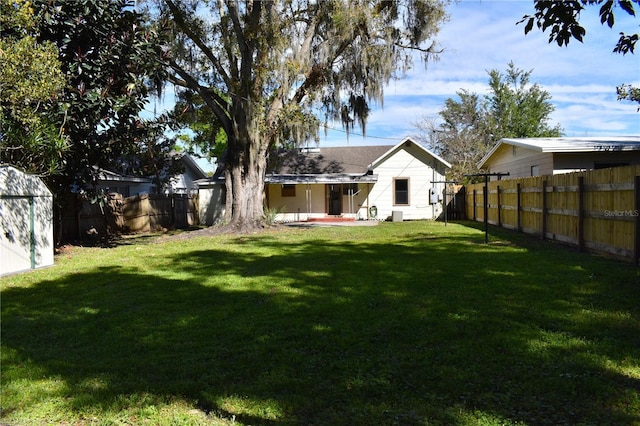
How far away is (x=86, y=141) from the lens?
11.9 m

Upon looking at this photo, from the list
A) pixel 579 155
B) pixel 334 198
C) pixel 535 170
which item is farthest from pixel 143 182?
pixel 579 155

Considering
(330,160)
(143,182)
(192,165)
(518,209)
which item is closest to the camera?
(518,209)

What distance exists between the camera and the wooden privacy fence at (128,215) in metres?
14.9

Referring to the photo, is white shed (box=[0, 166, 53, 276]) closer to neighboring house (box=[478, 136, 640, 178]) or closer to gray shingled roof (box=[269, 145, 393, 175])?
neighboring house (box=[478, 136, 640, 178])

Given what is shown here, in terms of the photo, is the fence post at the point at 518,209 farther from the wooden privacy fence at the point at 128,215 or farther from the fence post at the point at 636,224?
the wooden privacy fence at the point at 128,215

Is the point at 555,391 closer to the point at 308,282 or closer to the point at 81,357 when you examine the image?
the point at 81,357

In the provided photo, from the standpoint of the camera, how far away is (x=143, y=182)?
2359 cm

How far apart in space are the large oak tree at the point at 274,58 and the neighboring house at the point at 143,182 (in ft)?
15.8

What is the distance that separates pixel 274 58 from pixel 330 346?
13.5 meters

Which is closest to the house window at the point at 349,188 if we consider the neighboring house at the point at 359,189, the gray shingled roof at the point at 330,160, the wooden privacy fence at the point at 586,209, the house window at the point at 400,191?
the neighboring house at the point at 359,189

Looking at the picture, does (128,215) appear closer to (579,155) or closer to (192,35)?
(192,35)

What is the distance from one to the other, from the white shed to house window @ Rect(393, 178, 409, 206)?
18085mm

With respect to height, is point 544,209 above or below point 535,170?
below

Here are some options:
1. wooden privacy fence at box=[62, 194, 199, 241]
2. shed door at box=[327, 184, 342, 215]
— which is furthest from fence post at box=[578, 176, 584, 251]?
shed door at box=[327, 184, 342, 215]
